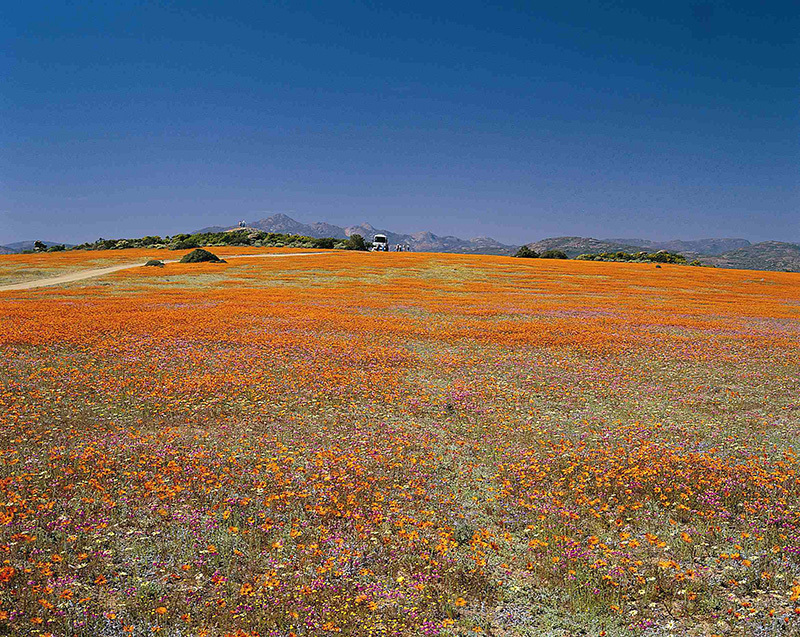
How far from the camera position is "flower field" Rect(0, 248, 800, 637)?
22.8 ft

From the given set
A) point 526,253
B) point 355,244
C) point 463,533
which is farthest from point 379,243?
point 463,533

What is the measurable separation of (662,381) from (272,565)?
1750 centimetres

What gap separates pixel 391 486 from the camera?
10.6 m

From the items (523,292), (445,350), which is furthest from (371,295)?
(445,350)

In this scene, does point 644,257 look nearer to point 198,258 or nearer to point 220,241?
point 198,258

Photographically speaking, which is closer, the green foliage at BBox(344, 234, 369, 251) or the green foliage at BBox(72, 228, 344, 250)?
the green foliage at BBox(72, 228, 344, 250)

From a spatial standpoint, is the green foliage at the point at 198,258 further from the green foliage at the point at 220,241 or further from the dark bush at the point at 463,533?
the dark bush at the point at 463,533

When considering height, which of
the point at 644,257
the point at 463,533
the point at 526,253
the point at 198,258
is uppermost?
the point at 526,253

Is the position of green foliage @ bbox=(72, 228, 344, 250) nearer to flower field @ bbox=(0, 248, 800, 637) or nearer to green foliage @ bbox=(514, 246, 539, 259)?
green foliage @ bbox=(514, 246, 539, 259)

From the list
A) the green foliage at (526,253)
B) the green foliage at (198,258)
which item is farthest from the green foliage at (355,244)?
the green foliage at (198,258)

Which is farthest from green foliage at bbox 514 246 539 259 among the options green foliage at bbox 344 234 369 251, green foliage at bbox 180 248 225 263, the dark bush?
the dark bush

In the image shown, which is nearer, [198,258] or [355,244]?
[198,258]

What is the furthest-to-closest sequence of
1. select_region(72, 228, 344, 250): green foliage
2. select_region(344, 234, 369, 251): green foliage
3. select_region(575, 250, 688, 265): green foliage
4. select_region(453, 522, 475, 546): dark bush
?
select_region(344, 234, 369, 251): green foliage, select_region(72, 228, 344, 250): green foliage, select_region(575, 250, 688, 265): green foliage, select_region(453, 522, 475, 546): dark bush

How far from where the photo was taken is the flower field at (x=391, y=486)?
274 inches
